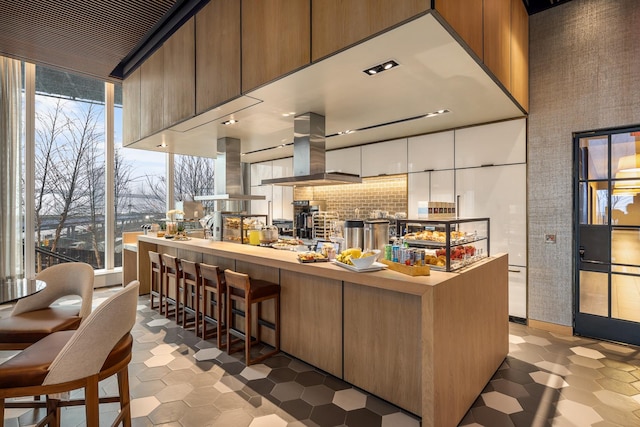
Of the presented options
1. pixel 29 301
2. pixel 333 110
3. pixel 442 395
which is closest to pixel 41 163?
pixel 29 301

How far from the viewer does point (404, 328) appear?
7.23ft

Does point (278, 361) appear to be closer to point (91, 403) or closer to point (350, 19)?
point (91, 403)

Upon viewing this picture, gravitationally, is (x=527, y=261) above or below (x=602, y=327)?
above

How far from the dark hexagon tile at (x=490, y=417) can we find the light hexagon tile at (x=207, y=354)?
7.23 feet

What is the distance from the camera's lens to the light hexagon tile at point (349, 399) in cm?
225

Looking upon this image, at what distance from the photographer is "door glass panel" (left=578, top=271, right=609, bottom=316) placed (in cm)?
349

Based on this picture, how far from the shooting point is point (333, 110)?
3.50 metres

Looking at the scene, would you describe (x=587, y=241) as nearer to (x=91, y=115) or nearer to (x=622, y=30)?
(x=622, y=30)

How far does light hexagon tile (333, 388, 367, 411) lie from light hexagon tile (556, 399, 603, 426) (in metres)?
1.34

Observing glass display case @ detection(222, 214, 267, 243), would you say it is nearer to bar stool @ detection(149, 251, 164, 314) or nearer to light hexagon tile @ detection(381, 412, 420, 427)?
bar stool @ detection(149, 251, 164, 314)

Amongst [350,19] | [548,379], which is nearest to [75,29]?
[350,19]

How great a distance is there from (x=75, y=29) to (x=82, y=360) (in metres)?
3.92

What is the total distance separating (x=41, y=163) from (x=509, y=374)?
22.4 feet

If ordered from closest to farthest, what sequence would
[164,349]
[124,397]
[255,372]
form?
[124,397]
[255,372]
[164,349]
